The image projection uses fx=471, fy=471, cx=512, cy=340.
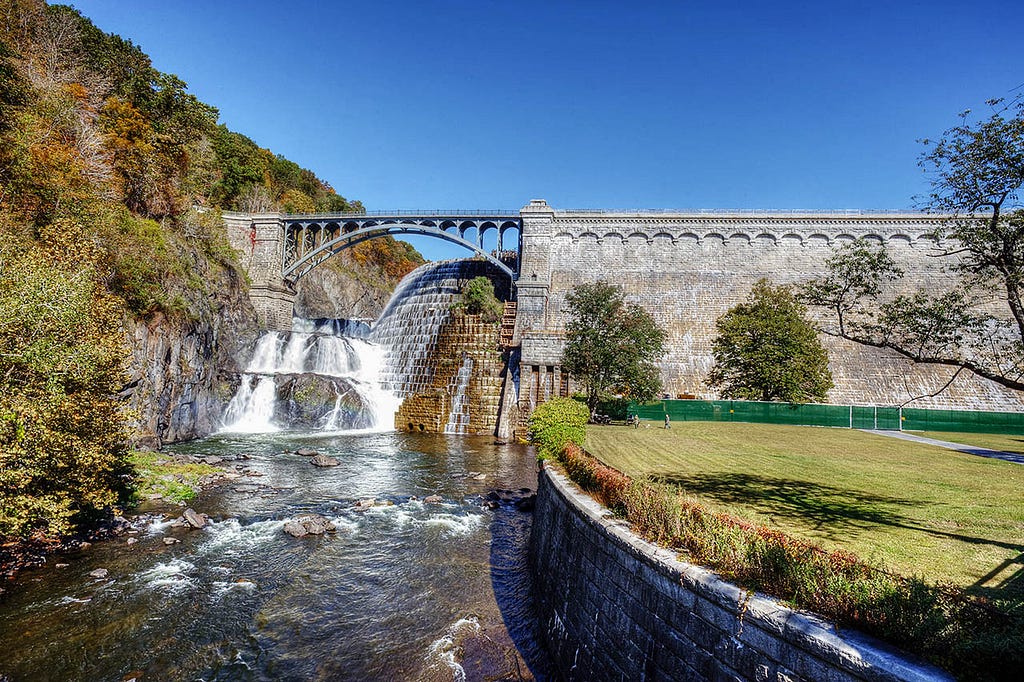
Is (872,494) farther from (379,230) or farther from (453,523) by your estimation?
(379,230)

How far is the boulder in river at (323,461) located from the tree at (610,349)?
13414mm

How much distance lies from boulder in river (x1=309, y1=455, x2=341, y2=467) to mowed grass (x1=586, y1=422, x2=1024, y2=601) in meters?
11.1

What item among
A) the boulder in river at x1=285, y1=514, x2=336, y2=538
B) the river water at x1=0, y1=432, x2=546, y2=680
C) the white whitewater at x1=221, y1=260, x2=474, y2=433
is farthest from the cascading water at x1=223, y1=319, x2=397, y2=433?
the boulder in river at x1=285, y1=514, x2=336, y2=538

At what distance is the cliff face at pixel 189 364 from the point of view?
20.8 metres

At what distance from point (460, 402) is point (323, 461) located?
13733mm

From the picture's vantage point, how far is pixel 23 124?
67.1ft

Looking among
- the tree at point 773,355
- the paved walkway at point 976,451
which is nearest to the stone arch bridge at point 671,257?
the tree at point 773,355

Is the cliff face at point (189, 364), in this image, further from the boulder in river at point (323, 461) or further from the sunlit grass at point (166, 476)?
the boulder in river at point (323, 461)

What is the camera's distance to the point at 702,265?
40.1 metres

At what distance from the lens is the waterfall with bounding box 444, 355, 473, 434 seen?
3241cm

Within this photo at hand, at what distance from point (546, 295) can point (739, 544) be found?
34356mm

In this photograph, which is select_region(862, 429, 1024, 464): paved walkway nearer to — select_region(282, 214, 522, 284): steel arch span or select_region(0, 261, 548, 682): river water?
select_region(0, 261, 548, 682): river water

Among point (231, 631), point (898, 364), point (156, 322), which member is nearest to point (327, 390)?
point (156, 322)

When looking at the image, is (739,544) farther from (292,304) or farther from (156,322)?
(292,304)
